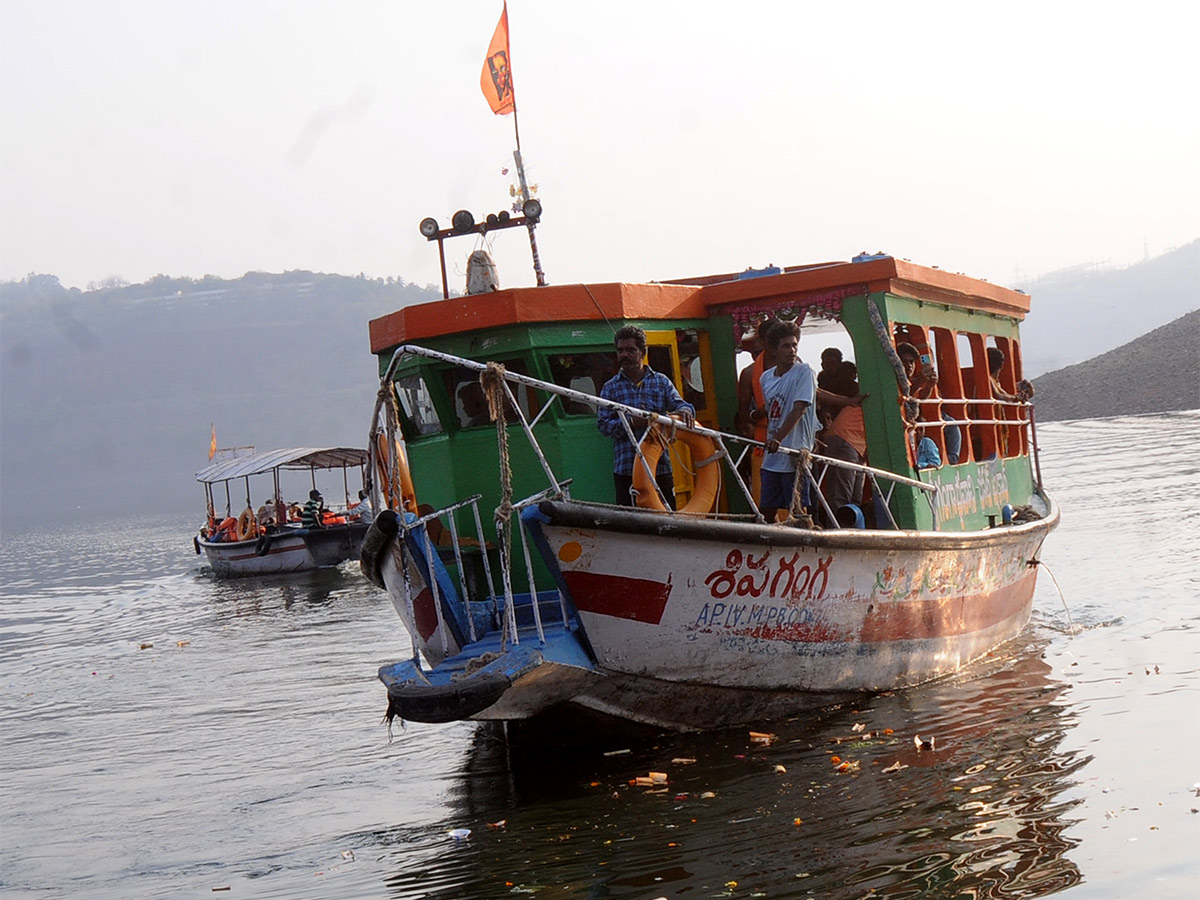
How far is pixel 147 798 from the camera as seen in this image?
367 inches

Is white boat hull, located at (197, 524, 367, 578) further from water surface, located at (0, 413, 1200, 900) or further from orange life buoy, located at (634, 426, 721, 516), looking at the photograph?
orange life buoy, located at (634, 426, 721, 516)

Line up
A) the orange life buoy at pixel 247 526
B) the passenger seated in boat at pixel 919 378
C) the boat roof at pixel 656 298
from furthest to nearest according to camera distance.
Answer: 1. the orange life buoy at pixel 247 526
2. the passenger seated in boat at pixel 919 378
3. the boat roof at pixel 656 298

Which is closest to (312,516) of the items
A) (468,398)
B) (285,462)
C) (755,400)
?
(285,462)

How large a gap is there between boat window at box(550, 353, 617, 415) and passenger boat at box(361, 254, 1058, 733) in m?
0.02

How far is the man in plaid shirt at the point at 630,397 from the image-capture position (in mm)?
8180

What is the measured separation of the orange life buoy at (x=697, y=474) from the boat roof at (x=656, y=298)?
0.97 metres

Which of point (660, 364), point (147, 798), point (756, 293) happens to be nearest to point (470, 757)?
point (147, 798)

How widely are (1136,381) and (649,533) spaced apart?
6705cm

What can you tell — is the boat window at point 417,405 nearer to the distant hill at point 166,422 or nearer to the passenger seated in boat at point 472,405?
the passenger seated in boat at point 472,405

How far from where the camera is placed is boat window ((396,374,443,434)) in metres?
9.09

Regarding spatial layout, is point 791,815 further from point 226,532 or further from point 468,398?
point 226,532

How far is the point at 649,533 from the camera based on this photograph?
729 cm

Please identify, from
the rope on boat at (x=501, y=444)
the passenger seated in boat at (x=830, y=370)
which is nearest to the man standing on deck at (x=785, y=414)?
the passenger seated in boat at (x=830, y=370)

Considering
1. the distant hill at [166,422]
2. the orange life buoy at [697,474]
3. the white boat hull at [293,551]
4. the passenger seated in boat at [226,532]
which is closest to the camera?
the orange life buoy at [697,474]
